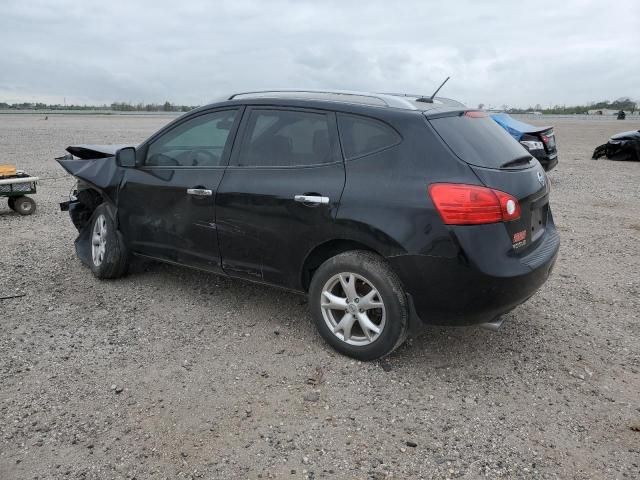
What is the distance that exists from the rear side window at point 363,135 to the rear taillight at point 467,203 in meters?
0.49

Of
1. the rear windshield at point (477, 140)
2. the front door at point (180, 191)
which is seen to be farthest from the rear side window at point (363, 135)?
the front door at point (180, 191)

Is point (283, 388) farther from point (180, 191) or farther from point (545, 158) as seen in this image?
point (545, 158)

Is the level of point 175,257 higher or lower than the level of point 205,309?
higher

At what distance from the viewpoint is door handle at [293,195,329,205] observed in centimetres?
377

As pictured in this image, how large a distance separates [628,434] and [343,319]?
178cm

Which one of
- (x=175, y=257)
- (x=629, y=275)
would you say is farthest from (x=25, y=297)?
(x=629, y=275)

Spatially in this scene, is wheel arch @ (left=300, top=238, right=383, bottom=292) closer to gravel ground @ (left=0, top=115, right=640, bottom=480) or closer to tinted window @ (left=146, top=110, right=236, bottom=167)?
gravel ground @ (left=0, top=115, right=640, bottom=480)

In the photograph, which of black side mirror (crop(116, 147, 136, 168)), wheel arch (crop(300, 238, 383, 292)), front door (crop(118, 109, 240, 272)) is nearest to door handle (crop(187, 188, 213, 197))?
front door (crop(118, 109, 240, 272))

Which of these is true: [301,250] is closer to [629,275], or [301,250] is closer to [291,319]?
[291,319]

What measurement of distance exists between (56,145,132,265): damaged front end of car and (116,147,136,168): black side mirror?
211 millimetres

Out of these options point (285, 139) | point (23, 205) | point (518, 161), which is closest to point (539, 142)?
point (518, 161)

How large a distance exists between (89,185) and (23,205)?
3.53 metres

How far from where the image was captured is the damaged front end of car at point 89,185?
5.28m

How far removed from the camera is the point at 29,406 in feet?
11.0
